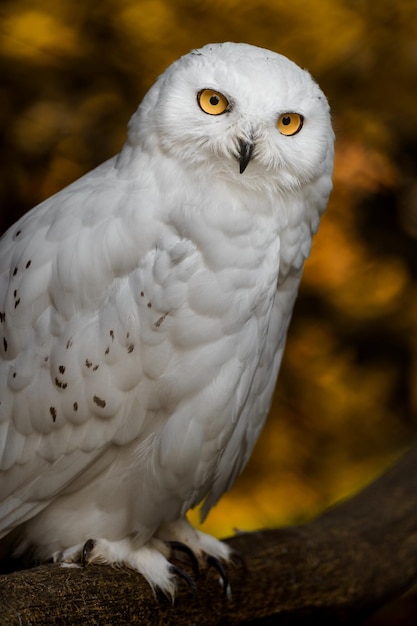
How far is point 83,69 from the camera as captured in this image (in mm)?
3174

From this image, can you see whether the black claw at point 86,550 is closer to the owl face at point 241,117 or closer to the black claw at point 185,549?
the black claw at point 185,549

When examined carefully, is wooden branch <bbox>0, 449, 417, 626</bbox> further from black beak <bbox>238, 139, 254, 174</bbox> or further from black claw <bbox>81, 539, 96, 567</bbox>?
black beak <bbox>238, 139, 254, 174</bbox>

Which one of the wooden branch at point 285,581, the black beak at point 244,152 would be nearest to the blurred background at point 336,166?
the wooden branch at point 285,581

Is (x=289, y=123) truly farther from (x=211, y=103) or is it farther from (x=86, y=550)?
(x=86, y=550)

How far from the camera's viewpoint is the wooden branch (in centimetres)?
173

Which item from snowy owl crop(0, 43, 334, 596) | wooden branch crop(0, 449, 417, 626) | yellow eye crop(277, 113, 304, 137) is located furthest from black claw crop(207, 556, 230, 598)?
yellow eye crop(277, 113, 304, 137)

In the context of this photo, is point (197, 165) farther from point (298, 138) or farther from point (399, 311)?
point (399, 311)

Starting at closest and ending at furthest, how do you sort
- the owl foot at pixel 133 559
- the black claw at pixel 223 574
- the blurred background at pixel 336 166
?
the owl foot at pixel 133 559 < the black claw at pixel 223 574 < the blurred background at pixel 336 166

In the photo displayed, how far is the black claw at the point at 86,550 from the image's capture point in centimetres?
192

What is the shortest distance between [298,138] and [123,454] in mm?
772

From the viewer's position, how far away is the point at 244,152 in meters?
1.75

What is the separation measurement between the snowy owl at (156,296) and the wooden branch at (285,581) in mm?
100

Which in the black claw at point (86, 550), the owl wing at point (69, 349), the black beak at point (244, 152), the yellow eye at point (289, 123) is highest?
the yellow eye at point (289, 123)

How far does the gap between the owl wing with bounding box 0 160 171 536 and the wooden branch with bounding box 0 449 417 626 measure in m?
0.22
